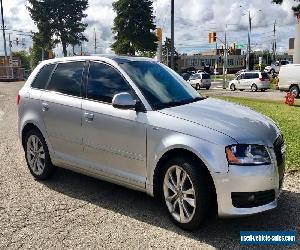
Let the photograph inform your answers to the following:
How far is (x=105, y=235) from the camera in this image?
4410mm

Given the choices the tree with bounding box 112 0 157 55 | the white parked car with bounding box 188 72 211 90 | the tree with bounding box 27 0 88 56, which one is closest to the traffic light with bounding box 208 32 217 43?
the white parked car with bounding box 188 72 211 90

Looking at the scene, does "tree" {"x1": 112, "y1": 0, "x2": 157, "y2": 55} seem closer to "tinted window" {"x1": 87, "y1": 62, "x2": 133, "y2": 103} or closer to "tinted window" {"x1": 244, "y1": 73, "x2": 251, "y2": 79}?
"tinted window" {"x1": 244, "y1": 73, "x2": 251, "y2": 79}

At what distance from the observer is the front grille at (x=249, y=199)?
4.07m

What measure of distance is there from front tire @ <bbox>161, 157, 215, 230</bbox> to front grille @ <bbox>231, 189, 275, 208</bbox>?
0.27m

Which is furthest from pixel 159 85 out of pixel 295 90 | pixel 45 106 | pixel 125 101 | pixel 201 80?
pixel 201 80

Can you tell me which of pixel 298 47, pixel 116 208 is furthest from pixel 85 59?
pixel 298 47

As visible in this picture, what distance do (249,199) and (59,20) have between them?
216 feet

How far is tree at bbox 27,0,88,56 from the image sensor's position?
64.8 m

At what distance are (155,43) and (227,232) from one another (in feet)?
198

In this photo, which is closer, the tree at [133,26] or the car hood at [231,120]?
the car hood at [231,120]

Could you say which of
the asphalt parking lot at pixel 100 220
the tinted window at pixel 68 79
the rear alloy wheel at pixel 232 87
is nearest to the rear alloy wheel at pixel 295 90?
the rear alloy wheel at pixel 232 87

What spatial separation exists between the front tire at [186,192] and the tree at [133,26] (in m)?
57.7

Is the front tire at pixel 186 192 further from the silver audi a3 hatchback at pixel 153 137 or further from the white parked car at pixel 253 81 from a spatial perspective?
the white parked car at pixel 253 81

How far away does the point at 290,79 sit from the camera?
26875mm
